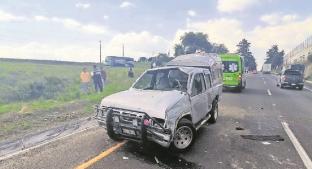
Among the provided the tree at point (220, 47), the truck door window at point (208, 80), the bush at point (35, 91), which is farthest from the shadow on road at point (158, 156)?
the tree at point (220, 47)

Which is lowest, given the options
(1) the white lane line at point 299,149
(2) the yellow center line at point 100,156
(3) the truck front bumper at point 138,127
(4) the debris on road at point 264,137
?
(1) the white lane line at point 299,149

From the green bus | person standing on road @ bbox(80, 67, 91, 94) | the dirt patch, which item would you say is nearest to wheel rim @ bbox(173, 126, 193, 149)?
the dirt patch

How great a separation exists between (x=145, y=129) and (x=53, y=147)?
2.24 metres

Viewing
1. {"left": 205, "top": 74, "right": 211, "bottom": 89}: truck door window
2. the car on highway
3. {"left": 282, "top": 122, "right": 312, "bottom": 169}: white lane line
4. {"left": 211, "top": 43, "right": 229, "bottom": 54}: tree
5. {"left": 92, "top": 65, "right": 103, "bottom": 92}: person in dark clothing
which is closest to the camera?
{"left": 282, "top": 122, "right": 312, "bottom": 169}: white lane line

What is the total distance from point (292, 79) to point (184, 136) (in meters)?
22.8

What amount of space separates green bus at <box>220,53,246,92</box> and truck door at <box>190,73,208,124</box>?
13256 mm

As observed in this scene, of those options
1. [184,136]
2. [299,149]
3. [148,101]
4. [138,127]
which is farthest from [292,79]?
[138,127]

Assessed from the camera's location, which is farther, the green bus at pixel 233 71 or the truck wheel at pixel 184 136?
the green bus at pixel 233 71

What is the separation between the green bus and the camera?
21.5 m

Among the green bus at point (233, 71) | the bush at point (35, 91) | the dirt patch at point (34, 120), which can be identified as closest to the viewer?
the dirt patch at point (34, 120)

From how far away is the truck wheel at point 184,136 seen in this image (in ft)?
22.0

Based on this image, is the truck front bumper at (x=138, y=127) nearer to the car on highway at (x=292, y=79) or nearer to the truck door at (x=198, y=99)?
the truck door at (x=198, y=99)

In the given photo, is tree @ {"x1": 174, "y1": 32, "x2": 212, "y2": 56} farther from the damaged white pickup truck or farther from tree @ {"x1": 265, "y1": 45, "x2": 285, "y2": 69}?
the damaged white pickup truck

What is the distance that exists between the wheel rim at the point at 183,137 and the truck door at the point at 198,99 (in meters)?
0.55
